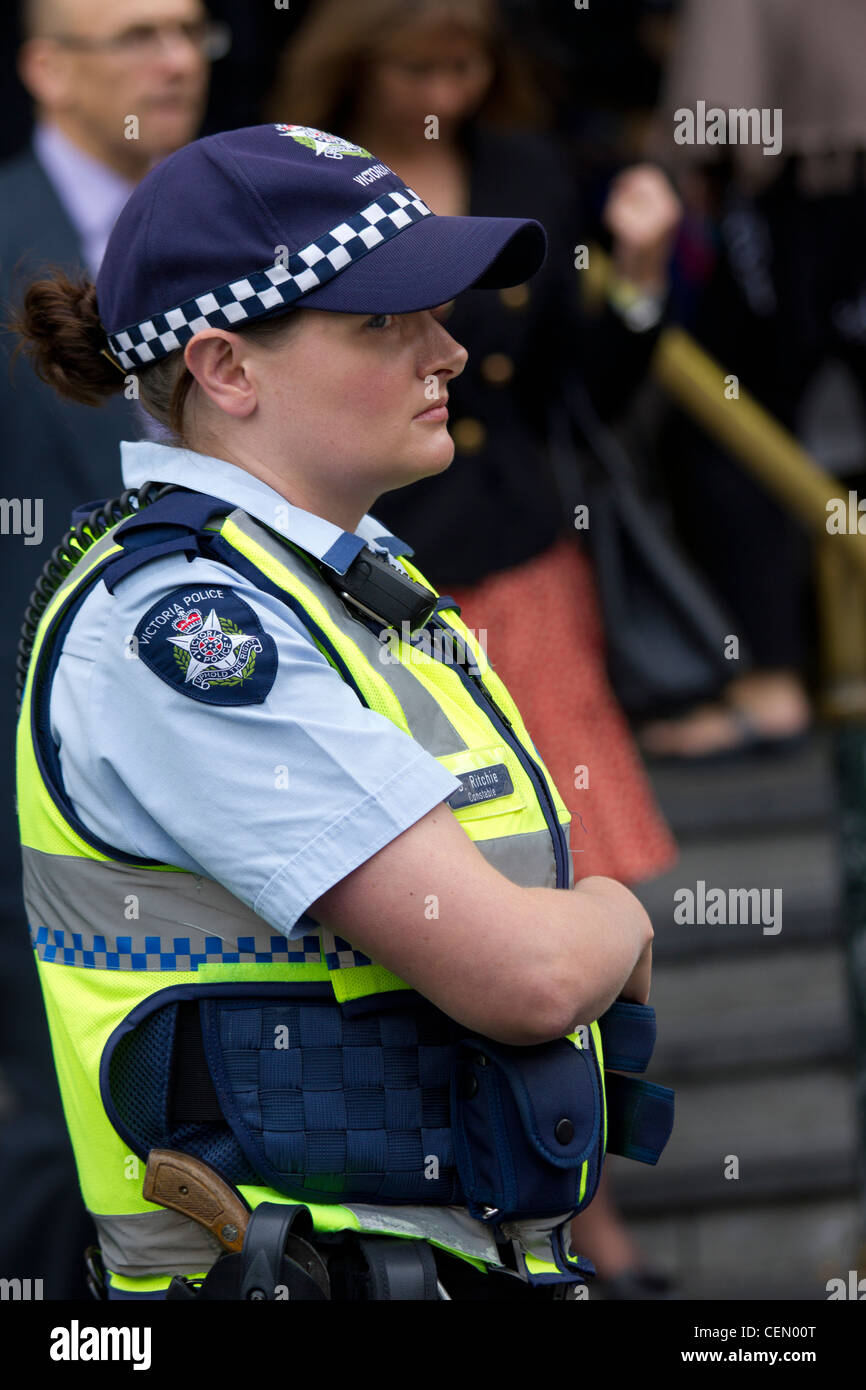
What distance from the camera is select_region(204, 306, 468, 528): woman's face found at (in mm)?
1592

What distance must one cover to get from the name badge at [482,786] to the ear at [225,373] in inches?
15.8

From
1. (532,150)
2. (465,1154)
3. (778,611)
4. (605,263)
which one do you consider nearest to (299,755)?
(465,1154)

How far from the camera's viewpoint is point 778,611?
5.40 meters

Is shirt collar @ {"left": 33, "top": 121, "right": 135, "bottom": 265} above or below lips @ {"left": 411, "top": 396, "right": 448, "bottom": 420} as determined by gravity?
above

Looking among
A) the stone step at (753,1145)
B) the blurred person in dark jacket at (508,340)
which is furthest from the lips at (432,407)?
the stone step at (753,1145)

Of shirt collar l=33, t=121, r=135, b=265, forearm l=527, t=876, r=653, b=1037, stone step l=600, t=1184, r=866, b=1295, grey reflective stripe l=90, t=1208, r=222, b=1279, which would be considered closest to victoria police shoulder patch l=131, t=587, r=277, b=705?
forearm l=527, t=876, r=653, b=1037

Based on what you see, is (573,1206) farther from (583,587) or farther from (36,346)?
(583,587)

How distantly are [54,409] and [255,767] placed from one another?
5.64 ft

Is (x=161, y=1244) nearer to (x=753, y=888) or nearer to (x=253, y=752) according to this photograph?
(x=253, y=752)

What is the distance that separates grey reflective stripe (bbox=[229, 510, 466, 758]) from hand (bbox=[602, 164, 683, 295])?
1.96m

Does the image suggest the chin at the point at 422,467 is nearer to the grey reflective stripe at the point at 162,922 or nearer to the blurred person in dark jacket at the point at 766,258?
the grey reflective stripe at the point at 162,922

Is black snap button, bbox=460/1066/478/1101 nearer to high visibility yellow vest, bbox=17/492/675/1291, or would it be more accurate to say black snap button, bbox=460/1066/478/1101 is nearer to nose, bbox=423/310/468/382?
high visibility yellow vest, bbox=17/492/675/1291

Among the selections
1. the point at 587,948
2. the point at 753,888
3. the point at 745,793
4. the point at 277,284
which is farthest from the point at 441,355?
the point at 745,793

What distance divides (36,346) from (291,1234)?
0.92m
